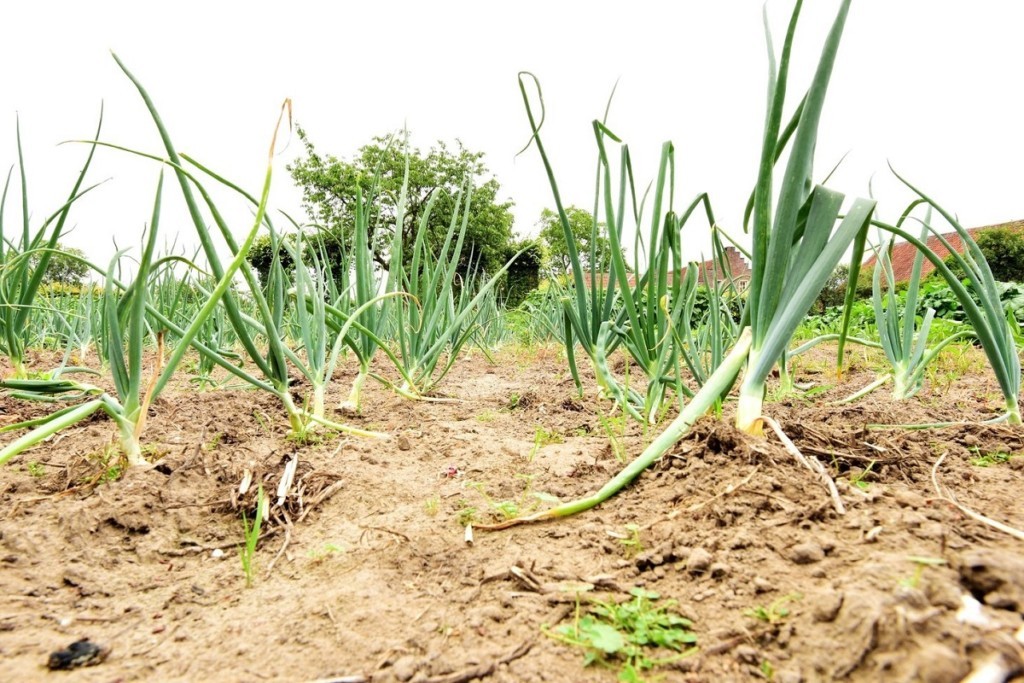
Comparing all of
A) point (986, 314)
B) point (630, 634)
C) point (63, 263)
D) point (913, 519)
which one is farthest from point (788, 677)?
point (63, 263)

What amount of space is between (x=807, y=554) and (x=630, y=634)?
0.21 meters

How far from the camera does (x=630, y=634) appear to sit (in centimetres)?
59

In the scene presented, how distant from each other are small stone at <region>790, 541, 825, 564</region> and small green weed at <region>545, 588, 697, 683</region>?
5.6 inches

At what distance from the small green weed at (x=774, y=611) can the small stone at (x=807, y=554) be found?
55mm

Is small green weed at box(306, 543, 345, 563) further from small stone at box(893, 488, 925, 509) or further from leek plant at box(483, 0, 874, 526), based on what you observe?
small stone at box(893, 488, 925, 509)

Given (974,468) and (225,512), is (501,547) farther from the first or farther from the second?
(974,468)

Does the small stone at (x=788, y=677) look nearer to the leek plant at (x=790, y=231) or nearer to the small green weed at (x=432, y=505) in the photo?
the leek plant at (x=790, y=231)

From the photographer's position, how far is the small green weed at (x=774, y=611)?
560 mm

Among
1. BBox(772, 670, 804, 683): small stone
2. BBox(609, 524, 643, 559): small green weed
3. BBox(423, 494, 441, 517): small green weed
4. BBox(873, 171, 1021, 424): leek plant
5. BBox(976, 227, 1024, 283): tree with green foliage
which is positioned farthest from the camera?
BBox(976, 227, 1024, 283): tree with green foliage

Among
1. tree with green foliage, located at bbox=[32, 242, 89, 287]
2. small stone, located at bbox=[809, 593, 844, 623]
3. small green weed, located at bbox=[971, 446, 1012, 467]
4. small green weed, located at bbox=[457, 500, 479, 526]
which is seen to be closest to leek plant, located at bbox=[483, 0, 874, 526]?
small green weed, located at bbox=[457, 500, 479, 526]

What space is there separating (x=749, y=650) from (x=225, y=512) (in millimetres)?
860

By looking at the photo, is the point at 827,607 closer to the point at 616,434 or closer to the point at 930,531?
the point at 930,531

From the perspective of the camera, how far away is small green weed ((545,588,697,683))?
552mm

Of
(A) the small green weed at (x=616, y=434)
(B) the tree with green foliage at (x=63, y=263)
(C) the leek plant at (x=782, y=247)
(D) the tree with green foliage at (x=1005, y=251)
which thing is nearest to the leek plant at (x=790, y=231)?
(C) the leek plant at (x=782, y=247)
